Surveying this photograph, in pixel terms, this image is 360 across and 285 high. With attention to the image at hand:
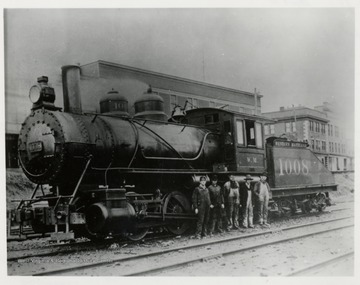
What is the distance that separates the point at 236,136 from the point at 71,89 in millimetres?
4711

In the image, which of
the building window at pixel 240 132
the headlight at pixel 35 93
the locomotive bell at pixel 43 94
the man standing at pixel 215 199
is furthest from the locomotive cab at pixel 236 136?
the headlight at pixel 35 93

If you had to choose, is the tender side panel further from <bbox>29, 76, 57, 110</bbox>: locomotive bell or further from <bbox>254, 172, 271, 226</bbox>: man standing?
<bbox>29, 76, 57, 110</bbox>: locomotive bell

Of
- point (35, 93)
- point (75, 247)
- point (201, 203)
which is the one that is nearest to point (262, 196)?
point (201, 203)

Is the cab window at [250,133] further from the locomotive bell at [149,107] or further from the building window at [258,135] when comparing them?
the locomotive bell at [149,107]

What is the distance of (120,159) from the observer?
8812mm

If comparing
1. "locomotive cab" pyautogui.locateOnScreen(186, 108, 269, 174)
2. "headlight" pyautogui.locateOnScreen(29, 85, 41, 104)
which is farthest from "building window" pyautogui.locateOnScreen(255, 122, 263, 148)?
"headlight" pyautogui.locateOnScreen(29, 85, 41, 104)

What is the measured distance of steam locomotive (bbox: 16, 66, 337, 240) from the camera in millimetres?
8031

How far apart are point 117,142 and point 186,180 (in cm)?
246

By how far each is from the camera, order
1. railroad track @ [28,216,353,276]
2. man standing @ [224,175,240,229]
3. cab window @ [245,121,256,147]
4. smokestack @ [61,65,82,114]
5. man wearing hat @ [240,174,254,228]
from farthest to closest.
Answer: cab window @ [245,121,256,147]
man wearing hat @ [240,174,254,228]
man standing @ [224,175,240,229]
smokestack @ [61,65,82,114]
railroad track @ [28,216,353,276]

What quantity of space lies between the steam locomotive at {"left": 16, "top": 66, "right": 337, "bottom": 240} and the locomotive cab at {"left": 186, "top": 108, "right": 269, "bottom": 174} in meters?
0.03

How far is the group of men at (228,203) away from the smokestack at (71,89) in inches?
140

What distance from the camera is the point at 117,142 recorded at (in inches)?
344
